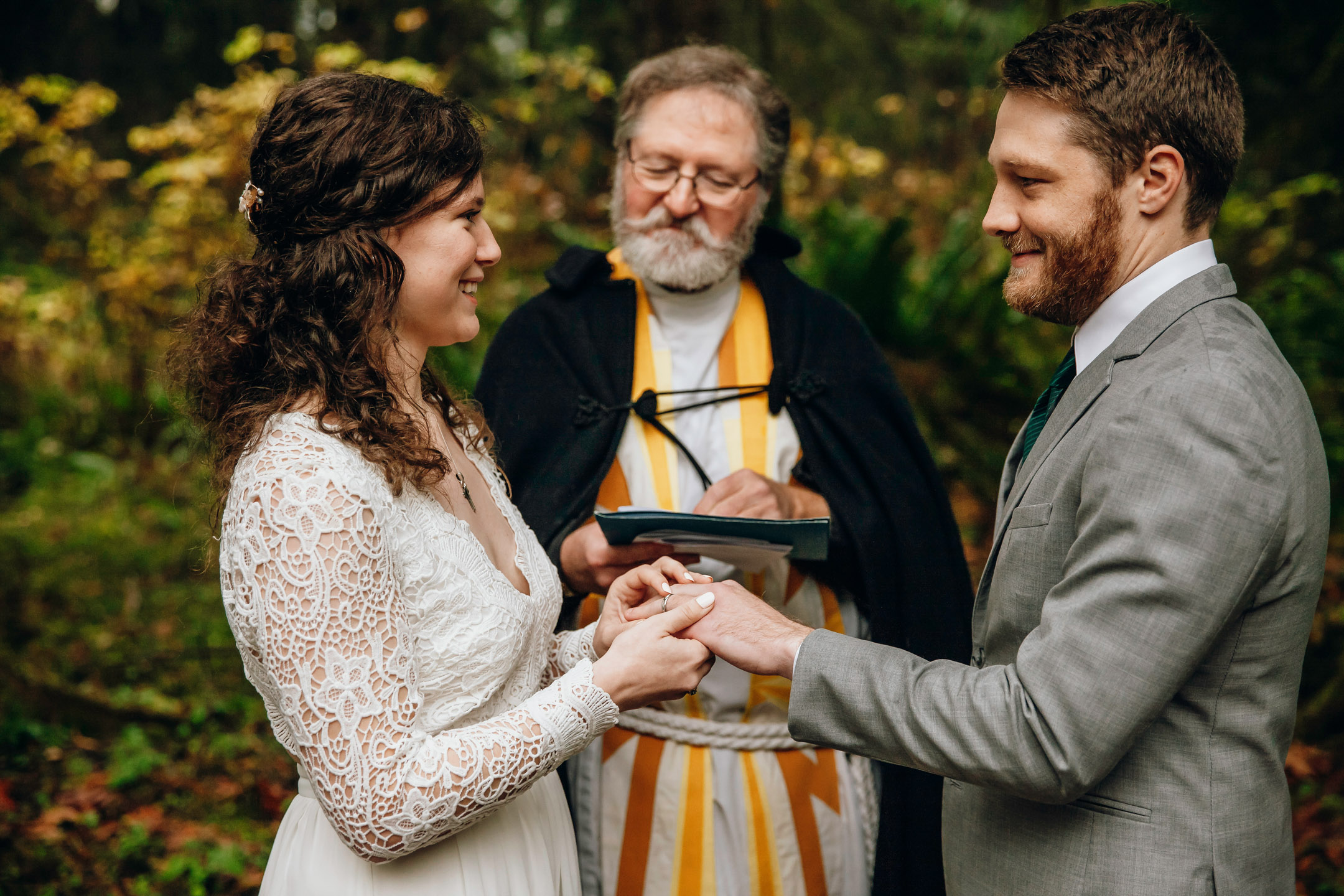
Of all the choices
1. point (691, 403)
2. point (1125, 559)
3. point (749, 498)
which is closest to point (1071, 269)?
point (1125, 559)

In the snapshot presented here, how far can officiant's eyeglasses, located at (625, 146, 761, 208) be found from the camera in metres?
2.69

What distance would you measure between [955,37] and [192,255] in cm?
632

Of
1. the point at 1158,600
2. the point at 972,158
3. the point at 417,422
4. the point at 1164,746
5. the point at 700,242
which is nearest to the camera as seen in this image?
the point at 1158,600

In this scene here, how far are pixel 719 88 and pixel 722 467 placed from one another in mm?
1041

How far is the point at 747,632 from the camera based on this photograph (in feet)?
5.82

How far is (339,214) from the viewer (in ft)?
5.40

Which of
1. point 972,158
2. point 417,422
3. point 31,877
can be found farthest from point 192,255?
point 972,158

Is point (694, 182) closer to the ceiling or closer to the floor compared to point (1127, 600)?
closer to the ceiling

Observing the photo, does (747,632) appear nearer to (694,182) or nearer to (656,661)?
(656,661)

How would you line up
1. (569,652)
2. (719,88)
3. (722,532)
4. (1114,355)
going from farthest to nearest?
1. (719,88)
2. (569,652)
3. (722,532)
4. (1114,355)

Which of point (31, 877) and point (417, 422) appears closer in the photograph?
point (417, 422)

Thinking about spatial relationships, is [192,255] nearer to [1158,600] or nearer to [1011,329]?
[1011,329]

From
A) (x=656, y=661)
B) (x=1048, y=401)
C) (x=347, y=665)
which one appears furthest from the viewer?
(x=1048, y=401)

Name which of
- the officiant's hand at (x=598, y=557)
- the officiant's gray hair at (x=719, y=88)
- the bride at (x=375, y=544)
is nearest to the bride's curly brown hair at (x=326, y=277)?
the bride at (x=375, y=544)
